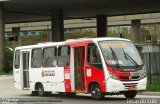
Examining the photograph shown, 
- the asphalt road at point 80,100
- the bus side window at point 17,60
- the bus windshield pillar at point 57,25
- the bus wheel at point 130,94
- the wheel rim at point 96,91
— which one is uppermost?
the bus windshield pillar at point 57,25

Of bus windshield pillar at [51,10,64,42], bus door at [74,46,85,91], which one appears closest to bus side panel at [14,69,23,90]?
bus door at [74,46,85,91]

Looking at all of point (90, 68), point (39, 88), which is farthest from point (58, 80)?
point (90, 68)

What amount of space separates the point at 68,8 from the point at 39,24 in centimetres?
2793

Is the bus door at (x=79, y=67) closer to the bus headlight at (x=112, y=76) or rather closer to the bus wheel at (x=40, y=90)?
the bus headlight at (x=112, y=76)

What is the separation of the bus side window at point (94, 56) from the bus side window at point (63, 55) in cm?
162

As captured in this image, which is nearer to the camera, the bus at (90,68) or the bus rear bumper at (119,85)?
the bus rear bumper at (119,85)

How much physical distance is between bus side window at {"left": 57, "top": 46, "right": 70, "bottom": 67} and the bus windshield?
227 centimetres

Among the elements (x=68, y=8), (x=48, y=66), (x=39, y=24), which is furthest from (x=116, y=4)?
(x=48, y=66)

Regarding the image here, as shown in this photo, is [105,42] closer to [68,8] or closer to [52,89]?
[52,89]

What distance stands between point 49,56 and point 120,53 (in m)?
4.75

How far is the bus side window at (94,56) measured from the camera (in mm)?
20881

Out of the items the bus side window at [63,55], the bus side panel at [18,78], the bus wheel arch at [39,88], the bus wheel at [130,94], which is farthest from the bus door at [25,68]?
the bus wheel at [130,94]

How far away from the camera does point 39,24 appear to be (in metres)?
94.1

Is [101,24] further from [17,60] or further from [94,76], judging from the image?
[94,76]
